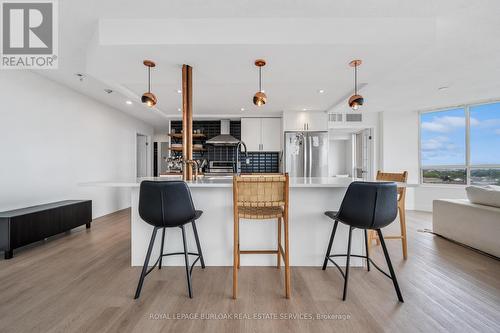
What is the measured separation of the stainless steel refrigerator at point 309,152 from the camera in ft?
16.5

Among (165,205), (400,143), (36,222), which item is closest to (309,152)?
(400,143)

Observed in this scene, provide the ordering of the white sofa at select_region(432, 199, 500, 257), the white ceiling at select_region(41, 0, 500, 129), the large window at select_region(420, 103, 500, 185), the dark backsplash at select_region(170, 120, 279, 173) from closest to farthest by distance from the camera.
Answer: the white ceiling at select_region(41, 0, 500, 129), the white sofa at select_region(432, 199, 500, 257), the large window at select_region(420, 103, 500, 185), the dark backsplash at select_region(170, 120, 279, 173)

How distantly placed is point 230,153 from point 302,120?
7.00 ft

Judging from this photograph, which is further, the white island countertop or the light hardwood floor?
the white island countertop

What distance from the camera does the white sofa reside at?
8.04 ft

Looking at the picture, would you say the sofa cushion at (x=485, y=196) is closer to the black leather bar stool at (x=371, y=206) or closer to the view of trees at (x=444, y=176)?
the black leather bar stool at (x=371, y=206)

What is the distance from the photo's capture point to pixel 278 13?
1976 millimetres

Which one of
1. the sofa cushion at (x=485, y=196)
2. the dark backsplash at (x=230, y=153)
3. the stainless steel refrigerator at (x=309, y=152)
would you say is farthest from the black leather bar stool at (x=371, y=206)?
the dark backsplash at (x=230, y=153)

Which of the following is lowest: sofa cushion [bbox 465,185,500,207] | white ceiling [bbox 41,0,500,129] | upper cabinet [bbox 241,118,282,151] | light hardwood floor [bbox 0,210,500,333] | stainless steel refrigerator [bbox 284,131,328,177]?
light hardwood floor [bbox 0,210,500,333]

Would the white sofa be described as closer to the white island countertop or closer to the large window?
the white island countertop

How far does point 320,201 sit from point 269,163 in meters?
3.51

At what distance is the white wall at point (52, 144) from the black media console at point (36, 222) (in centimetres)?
39

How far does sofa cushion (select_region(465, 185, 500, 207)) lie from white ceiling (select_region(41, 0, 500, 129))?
5.57 feet

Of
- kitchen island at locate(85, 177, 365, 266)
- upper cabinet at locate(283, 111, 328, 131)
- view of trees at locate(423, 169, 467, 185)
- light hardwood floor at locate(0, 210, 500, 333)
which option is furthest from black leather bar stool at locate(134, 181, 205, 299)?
view of trees at locate(423, 169, 467, 185)
